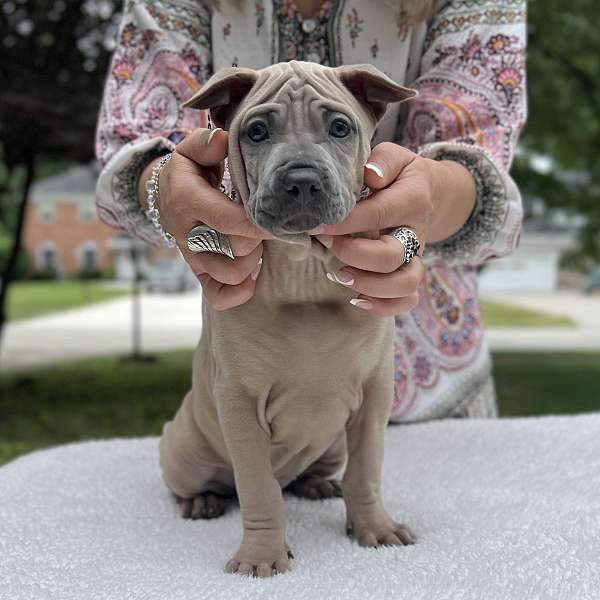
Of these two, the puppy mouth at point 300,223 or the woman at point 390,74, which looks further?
the woman at point 390,74

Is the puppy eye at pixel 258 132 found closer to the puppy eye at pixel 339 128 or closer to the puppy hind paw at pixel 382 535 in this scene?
the puppy eye at pixel 339 128

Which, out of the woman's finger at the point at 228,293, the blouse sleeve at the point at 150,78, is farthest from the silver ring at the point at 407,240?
the blouse sleeve at the point at 150,78

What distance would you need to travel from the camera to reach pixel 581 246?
713cm

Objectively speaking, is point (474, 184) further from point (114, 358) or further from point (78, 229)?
point (78, 229)

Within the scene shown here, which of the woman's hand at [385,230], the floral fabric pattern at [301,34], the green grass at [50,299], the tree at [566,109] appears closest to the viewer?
the woman's hand at [385,230]

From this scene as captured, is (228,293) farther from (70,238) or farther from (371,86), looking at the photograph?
(70,238)

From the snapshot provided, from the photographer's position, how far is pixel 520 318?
14289mm

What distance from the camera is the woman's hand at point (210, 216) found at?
0.98 meters

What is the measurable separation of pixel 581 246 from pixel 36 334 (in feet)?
26.9

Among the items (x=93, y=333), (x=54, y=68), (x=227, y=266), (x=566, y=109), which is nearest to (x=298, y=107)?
(x=227, y=266)

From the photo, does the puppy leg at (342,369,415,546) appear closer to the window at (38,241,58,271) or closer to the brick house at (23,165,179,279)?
the brick house at (23,165,179,279)

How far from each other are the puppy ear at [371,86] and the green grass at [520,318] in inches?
442

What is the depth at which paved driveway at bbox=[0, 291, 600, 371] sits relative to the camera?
9.41m

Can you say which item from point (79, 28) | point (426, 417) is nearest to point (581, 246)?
point (79, 28)
